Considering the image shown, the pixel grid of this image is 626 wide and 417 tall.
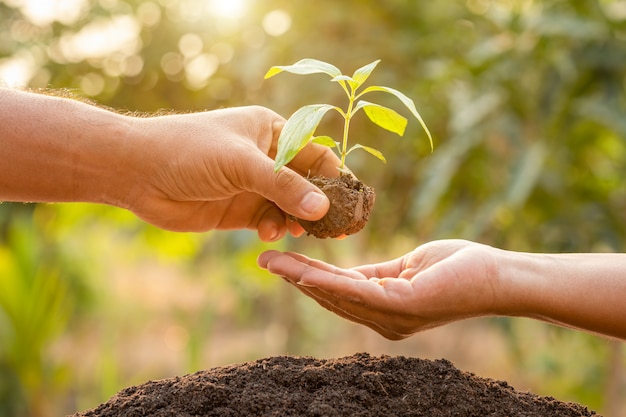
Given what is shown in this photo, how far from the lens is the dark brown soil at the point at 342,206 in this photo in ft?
4.10

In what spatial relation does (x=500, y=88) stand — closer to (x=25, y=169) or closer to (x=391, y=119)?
(x=391, y=119)

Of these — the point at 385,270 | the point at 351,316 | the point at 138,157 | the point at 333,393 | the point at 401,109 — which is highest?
the point at 401,109

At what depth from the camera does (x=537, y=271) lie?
1.20 meters

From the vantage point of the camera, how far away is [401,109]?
9.43 feet

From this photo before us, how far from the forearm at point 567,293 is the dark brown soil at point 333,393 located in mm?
147

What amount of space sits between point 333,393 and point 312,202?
0.33 metres

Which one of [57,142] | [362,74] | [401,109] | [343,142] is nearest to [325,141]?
[343,142]

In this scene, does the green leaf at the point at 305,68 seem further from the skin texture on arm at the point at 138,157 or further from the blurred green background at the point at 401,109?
the blurred green background at the point at 401,109

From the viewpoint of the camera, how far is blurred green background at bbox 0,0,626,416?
2.40m

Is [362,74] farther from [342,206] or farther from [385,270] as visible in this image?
[385,270]

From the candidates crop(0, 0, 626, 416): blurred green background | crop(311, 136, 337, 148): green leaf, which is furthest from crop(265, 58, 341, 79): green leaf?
crop(0, 0, 626, 416): blurred green background

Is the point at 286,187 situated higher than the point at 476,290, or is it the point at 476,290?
the point at 286,187

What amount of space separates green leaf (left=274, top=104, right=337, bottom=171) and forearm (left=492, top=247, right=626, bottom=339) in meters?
0.41

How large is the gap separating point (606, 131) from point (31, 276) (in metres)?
2.96
